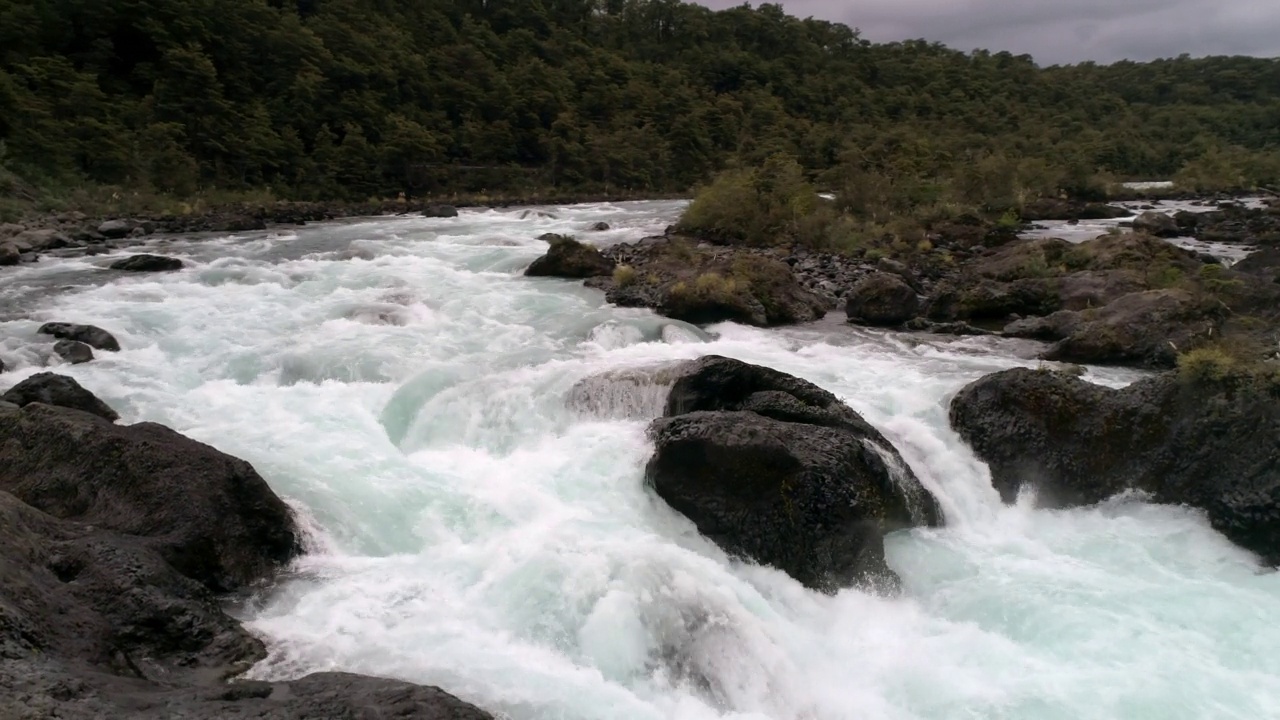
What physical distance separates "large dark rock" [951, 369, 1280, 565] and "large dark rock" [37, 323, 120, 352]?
12.9 meters

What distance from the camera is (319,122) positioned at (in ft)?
150

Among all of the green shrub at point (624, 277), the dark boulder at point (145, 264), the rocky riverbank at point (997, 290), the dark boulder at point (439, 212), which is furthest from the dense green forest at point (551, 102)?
the green shrub at point (624, 277)

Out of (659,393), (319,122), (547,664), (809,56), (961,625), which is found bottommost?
(961,625)

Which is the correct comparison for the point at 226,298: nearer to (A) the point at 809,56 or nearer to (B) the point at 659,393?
(B) the point at 659,393

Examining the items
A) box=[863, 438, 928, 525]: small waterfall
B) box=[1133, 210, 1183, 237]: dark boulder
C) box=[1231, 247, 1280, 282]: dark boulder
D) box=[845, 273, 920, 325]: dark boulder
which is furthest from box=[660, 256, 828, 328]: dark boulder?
box=[1133, 210, 1183, 237]: dark boulder

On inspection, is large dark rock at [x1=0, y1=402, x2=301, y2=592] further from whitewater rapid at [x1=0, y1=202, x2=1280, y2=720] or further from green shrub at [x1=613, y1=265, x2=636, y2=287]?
green shrub at [x1=613, y1=265, x2=636, y2=287]

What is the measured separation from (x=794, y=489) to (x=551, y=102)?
2359 inches

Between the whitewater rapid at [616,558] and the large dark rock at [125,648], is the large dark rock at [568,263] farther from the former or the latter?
the large dark rock at [125,648]

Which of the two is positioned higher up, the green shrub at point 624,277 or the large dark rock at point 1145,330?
the green shrub at point 624,277

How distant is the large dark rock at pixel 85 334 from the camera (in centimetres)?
1216

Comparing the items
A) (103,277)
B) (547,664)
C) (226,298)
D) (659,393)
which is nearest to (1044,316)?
(659,393)

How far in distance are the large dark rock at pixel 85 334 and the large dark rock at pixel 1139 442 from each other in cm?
1290

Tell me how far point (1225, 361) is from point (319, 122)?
1865 inches

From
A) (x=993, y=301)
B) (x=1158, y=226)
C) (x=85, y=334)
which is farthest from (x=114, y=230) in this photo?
(x=1158, y=226)
